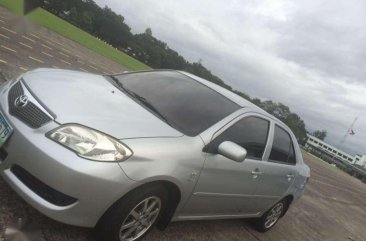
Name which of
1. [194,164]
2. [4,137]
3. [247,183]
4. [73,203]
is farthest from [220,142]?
[4,137]

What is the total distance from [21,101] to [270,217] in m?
4.22

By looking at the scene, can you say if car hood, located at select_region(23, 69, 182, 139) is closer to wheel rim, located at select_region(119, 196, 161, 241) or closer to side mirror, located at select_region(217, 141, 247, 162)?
side mirror, located at select_region(217, 141, 247, 162)

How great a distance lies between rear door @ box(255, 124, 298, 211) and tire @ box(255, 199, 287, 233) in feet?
0.93

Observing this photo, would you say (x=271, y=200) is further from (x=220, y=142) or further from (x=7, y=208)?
(x=7, y=208)

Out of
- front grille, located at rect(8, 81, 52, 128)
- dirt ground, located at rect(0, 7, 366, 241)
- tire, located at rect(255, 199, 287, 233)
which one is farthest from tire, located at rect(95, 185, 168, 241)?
tire, located at rect(255, 199, 287, 233)

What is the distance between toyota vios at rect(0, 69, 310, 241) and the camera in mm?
3051

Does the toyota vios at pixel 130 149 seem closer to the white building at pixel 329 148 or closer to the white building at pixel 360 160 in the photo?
the white building at pixel 329 148

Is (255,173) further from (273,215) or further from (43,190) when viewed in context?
(43,190)

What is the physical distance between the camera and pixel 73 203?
9.98 feet

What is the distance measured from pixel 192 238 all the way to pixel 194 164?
1.33 m

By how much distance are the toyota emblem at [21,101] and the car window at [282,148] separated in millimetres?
3124

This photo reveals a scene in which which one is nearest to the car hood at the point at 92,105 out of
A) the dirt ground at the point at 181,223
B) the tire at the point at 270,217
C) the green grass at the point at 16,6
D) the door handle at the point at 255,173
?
the dirt ground at the point at 181,223

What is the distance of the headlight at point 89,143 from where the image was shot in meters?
3.07

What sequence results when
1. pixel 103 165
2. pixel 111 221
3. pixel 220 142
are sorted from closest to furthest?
pixel 103 165
pixel 111 221
pixel 220 142
